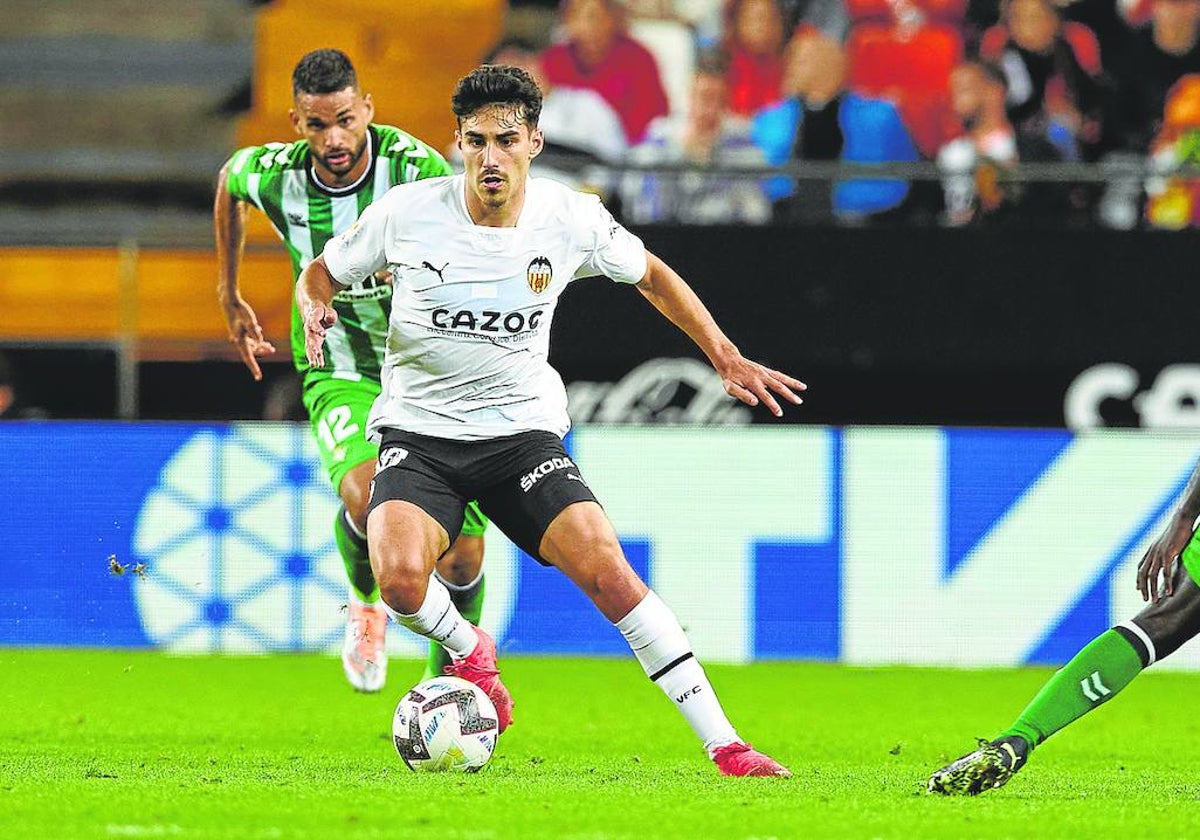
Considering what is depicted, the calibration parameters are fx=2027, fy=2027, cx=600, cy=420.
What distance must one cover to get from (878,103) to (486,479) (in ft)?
23.1

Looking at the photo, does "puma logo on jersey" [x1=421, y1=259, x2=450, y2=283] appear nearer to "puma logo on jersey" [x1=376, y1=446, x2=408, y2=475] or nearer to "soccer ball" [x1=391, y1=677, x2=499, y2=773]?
"puma logo on jersey" [x1=376, y1=446, x2=408, y2=475]

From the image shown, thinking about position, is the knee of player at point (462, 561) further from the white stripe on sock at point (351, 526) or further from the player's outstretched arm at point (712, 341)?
the player's outstretched arm at point (712, 341)

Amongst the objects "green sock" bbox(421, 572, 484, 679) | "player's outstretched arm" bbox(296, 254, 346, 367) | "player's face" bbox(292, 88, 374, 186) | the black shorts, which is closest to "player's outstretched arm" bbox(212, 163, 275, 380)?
"player's face" bbox(292, 88, 374, 186)

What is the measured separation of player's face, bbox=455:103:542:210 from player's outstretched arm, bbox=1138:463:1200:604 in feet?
7.68

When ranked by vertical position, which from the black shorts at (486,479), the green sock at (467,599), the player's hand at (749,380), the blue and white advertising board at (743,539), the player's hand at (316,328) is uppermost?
the player's hand at (316,328)

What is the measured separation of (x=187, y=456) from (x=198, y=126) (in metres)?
4.13

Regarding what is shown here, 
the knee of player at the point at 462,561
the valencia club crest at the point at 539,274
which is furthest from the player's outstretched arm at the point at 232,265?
the valencia club crest at the point at 539,274

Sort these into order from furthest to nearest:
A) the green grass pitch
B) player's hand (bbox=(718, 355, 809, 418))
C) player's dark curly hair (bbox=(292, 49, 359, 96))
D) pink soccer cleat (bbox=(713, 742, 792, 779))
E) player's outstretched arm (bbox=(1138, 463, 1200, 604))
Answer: player's dark curly hair (bbox=(292, 49, 359, 96))
player's hand (bbox=(718, 355, 809, 418))
pink soccer cleat (bbox=(713, 742, 792, 779))
player's outstretched arm (bbox=(1138, 463, 1200, 604))
the green grass pitch

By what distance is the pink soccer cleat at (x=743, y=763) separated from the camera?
6.51 meters

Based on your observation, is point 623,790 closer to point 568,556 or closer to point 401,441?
point 568,556

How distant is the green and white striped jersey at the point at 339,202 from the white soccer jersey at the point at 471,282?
3.56 feet

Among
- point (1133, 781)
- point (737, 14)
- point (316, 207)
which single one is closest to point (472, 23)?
point (737, 14)

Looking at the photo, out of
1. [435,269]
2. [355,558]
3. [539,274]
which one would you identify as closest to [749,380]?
[539,274]

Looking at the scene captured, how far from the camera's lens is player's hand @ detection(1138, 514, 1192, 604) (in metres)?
6.10
